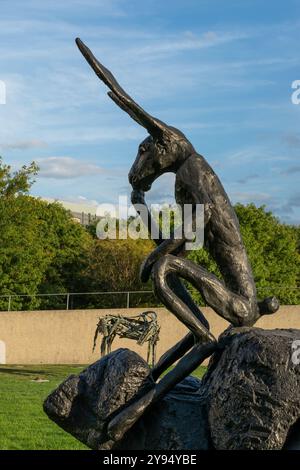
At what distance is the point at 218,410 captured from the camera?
5.49 m

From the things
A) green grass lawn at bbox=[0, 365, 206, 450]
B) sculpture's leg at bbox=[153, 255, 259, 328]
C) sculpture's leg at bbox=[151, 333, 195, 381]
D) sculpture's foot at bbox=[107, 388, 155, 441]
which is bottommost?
green grass lawn at bbox=[0, 365, 206, 450]

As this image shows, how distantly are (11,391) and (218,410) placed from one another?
12859 millimetres

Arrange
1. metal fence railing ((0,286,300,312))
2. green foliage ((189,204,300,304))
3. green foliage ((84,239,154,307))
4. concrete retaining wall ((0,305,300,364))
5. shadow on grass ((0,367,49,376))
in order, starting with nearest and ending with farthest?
1. shadow on grass ((0,367,49,376))
2. concrete retaining wall ((0,305,300,364))
3. metal fence railing ((0,286,300,312))
4. green foliage ((84,239,154,307))
5. green foliage ((189,204,300,304))

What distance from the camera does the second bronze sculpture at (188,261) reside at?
5840 millimetres

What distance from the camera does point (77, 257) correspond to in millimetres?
39219

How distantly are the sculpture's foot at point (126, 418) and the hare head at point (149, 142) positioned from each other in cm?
178

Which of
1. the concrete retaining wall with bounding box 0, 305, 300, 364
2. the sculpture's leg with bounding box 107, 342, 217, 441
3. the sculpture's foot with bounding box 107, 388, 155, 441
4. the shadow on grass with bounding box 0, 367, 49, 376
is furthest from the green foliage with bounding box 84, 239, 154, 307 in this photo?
the sculpture's foot with bounding box 107, 388, 155, 441

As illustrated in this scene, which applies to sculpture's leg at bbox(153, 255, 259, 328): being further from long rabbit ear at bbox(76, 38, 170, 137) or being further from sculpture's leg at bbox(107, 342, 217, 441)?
long rabbit ear at bbox(76, 38, 170, 137)

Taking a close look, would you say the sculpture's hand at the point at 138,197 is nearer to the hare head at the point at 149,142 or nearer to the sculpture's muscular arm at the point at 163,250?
the hare head at the point at 149,142

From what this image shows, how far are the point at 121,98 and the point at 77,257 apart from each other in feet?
109

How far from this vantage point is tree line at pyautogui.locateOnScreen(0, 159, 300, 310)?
32344mm

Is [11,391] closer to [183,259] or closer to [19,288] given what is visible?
[183,259]

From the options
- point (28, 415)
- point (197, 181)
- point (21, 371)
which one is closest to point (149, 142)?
point (197, 181)

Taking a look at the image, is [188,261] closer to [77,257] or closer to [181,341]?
[181,341]
